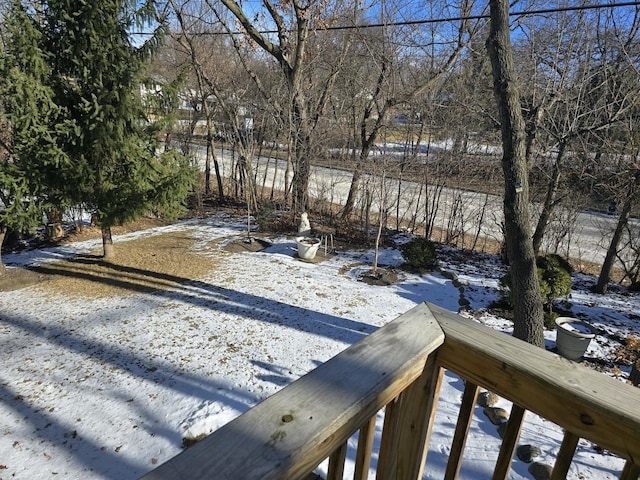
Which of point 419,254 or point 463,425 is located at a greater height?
point 463,425

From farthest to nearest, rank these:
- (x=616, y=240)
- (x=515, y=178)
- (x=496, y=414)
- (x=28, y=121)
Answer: (x=616, y=240) < (x=28, y=121) < (x=515, y=178) < (x=496, y=414)

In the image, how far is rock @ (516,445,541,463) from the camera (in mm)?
2796

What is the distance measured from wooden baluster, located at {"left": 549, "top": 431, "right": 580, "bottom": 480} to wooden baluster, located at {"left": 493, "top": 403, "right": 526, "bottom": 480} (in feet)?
0.32

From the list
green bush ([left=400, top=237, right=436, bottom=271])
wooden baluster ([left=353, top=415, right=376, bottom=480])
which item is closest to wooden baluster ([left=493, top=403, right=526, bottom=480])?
wooden baluster ([left=353, top=415, right=376, bottom=480])

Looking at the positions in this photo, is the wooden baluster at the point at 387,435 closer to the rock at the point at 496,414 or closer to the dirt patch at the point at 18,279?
the rock at the point at 496,414

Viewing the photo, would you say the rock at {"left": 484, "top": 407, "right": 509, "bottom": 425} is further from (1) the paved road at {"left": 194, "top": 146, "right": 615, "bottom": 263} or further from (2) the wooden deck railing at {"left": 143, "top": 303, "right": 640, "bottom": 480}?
(1) the paved road at {"left": 194, "top": 146, "right": 615, "bottom": 263}

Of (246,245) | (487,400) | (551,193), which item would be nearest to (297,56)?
(246,245)

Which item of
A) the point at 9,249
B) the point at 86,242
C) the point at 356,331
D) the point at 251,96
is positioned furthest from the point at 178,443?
the point at 251,96

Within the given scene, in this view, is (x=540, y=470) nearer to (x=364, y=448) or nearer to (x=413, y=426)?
(x=413, y=426)

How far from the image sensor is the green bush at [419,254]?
696 centimetres

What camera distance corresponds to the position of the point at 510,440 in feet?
3.15

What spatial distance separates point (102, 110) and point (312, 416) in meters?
6.49

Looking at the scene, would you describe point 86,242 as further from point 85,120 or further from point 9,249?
point 85,120

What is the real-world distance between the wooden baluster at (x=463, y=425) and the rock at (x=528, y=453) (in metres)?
2.26
